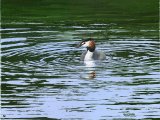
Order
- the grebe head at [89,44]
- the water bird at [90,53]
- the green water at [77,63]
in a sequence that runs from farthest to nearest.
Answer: the grebe head at [89,44], the water bird at [90,53], the green water at [77,63]

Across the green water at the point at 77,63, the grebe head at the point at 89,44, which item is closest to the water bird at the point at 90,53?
the grebe head at the point at 89,44

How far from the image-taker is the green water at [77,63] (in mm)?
16250

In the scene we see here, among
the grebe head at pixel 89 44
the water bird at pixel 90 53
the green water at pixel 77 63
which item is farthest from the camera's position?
the grebe head at pixel 89 44

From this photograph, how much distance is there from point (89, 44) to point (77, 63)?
5.89 ft

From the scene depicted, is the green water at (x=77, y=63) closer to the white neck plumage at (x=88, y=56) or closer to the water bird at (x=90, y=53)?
the water bird at (x=90, y=53)

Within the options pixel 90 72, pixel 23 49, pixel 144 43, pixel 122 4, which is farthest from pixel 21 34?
pixel 122 4

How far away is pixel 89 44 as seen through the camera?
23359 mm

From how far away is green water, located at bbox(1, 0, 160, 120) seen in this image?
16250 millimetres

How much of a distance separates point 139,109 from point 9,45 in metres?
9.14

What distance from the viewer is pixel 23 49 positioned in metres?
23.7

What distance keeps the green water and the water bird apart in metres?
0.27

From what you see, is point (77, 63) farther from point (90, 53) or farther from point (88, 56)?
point (90, 53)

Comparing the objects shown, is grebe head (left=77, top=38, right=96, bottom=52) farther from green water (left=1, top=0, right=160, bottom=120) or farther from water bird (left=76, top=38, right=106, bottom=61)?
green water (left=1, top=0, right=160, bottom=120)

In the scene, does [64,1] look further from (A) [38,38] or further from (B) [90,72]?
(B) [90,72]
